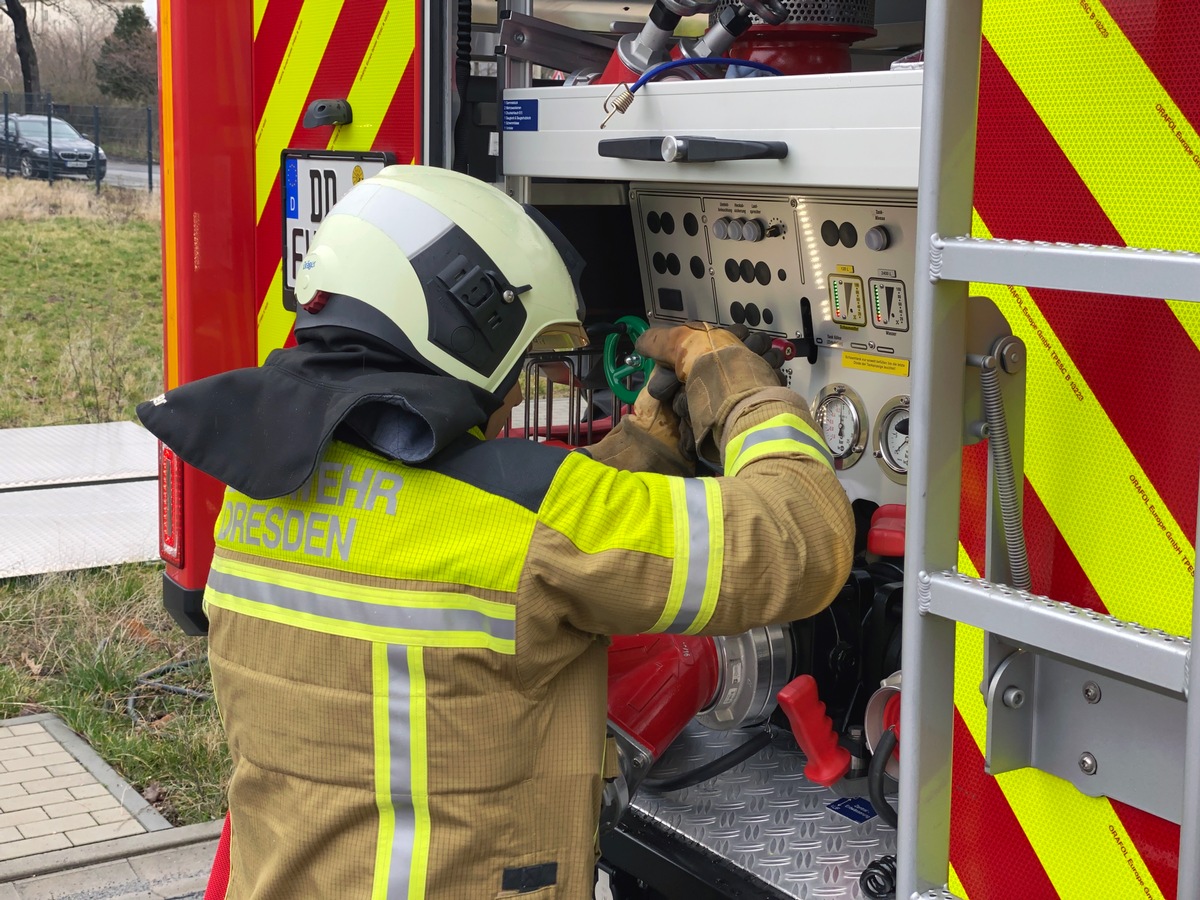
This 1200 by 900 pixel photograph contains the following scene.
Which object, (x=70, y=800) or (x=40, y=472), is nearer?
(x=70, y=800)

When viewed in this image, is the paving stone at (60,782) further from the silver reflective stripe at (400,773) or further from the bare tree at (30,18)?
the bare tree at (30,18)

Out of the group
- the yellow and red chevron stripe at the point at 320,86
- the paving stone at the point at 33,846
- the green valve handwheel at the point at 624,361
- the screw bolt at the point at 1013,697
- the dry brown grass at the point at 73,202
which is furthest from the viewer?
the dry brown grass at the point at 73,202

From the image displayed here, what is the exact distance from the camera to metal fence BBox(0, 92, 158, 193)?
1784 centimetres

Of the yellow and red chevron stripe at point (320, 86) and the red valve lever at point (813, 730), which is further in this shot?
the yellow and red chevron stripe at point (320, 86)

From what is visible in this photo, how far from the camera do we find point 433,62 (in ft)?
7.68

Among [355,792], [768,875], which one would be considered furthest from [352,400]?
[768,875]

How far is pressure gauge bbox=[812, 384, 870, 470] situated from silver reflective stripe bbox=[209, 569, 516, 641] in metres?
0.94

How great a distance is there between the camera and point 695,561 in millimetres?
1531

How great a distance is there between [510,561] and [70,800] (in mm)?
2820

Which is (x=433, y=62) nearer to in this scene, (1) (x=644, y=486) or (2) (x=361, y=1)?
(2) (x=361, y=1)

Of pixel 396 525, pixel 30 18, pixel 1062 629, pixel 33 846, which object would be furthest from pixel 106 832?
pixel 30 18

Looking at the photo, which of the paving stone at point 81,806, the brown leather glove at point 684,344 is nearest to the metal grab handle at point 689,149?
the brown leather glove at point 684,344

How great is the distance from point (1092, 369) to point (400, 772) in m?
0.84

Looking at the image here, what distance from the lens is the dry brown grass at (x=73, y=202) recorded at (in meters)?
16.4
